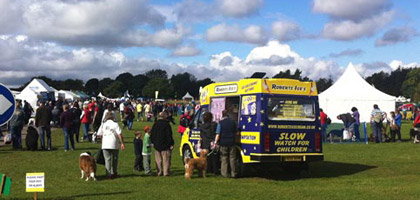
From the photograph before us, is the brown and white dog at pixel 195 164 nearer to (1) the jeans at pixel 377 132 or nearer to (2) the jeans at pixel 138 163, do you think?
(2) the jeans at pixel 138 163

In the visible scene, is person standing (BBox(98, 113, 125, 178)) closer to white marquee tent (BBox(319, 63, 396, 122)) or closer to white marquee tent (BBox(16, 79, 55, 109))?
white marquee tent (BBox(319, 63, 396, 122))

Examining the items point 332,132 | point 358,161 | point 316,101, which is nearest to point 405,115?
point 332,132

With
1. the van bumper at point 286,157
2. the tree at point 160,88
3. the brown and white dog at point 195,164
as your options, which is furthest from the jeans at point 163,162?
the tree at point 160,88

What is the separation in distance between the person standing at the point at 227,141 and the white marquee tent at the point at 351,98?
26178mm

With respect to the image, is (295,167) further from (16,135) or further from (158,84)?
(158,84)

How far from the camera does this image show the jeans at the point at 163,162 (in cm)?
1275

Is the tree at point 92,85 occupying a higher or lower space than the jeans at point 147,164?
higher

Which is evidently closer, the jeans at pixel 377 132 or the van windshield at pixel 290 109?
the van windshield at pixel 290 109

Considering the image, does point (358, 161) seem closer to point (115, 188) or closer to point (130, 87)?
point (115, 188)

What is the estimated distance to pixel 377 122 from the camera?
23.3 meters

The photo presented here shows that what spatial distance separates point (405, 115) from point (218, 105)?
44.2 m

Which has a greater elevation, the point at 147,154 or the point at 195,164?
the point at 147,154

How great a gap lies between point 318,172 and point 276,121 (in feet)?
9.09

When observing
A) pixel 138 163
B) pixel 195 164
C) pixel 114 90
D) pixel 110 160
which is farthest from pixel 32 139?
pixel 114 90
